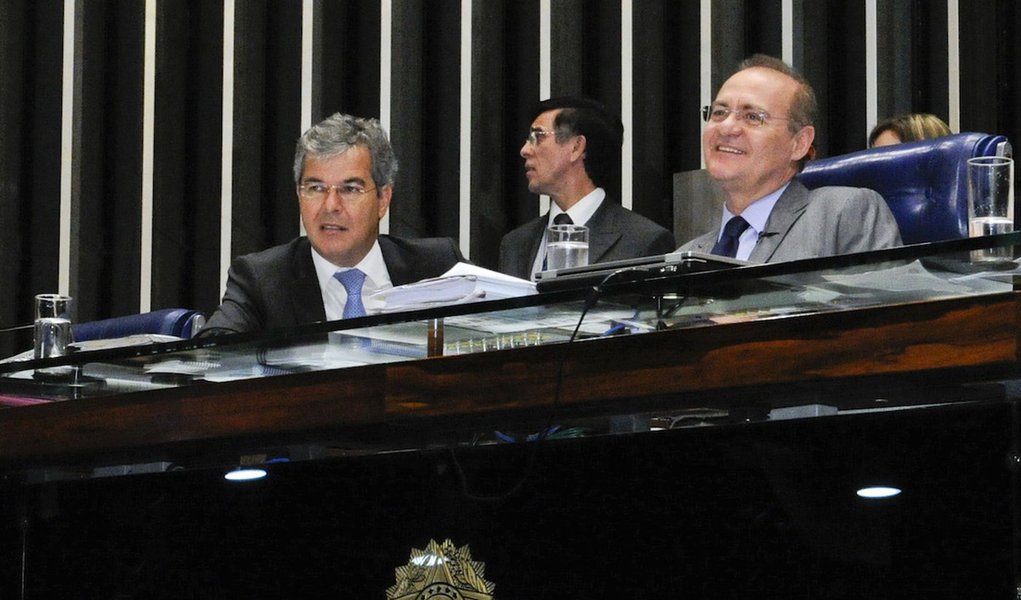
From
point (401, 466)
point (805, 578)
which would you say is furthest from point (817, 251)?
point (805, 578)

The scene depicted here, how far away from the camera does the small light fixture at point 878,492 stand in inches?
52.1

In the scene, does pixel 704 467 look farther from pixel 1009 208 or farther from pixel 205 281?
pixel 205 281

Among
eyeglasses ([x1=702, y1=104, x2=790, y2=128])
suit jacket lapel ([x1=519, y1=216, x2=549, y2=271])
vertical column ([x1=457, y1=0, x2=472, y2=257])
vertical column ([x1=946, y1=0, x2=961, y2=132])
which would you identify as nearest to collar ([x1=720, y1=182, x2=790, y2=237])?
eyeglasses ([x1=702, y1=104, x2=790, y2=128])

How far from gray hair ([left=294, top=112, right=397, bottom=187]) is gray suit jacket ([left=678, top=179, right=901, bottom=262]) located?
618mm

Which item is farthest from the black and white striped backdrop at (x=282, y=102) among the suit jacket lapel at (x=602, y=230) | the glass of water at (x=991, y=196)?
the glass of water at (x=991, y=196)

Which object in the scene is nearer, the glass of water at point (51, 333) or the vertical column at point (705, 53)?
the glass of water at point (51, 333)

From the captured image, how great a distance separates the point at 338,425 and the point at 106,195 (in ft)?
13.6

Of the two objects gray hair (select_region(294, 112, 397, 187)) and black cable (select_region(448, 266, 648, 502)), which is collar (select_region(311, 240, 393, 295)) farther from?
black cable (select_region(448, 266, 648, 502))

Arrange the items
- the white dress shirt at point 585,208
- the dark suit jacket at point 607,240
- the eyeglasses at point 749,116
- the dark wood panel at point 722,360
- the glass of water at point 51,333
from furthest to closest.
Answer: the white dress shirt at point 585,208, the dark suit jacket at point 607,240, the eyeglasses at point 749,116, the glass of water at point 51,333, the dark wood panel at point 722,360

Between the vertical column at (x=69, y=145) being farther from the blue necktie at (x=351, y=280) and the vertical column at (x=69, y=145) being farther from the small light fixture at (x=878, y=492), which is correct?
the small light fixture at (x=878, y=492)

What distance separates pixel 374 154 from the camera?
2.94 meters

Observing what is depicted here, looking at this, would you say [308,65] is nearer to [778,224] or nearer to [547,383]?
[778,224]

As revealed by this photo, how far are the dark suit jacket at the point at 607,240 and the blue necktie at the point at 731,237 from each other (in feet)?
2.03

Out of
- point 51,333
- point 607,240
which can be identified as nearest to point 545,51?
point 607,240
